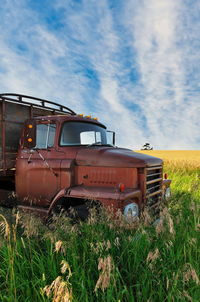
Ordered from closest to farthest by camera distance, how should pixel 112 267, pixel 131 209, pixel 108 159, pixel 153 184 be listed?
pixel 112 267
pixel 131 209
pixel 108 159
pixel 153 184

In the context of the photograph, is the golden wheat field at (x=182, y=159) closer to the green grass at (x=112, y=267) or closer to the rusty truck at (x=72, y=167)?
the rusty truck at (x=72, y=167)

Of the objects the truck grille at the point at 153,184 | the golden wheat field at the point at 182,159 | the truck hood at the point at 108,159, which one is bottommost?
the golden wheat field at the point at 182,159

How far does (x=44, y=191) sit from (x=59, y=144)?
3.37ft

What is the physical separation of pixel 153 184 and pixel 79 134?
1.86 meters

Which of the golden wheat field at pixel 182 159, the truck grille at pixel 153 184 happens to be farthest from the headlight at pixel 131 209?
the golden wheat field at pixel 182 159

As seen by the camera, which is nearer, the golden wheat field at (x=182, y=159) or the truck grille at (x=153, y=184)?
the truck grille at (x=153, y=184)

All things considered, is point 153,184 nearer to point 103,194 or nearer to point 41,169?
point 103,194

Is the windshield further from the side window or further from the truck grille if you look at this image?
the truck grille

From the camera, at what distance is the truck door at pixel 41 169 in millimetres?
4695

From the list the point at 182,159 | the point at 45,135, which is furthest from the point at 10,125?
the point at 182,159

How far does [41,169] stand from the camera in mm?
4883

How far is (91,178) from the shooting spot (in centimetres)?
433

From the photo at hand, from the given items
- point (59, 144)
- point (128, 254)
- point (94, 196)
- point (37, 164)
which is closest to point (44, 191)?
point (37, 164)

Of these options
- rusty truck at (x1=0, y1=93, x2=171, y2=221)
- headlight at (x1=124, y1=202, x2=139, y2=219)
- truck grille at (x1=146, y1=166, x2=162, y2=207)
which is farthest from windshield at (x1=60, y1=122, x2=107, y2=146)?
headlight at (x1=124, y1=202, x2=139, y2=219)
